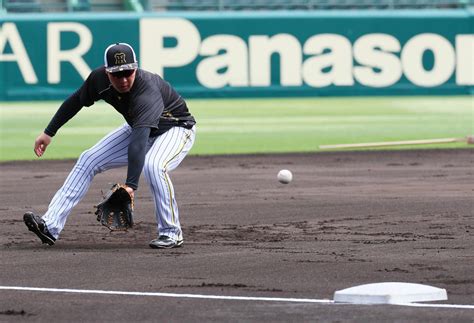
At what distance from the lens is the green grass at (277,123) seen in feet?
65.8

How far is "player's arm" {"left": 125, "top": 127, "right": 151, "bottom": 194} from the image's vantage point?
8984 millimetres

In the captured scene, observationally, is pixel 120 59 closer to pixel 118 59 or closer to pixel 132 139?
pixel 118 59

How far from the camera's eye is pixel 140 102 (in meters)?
9.16

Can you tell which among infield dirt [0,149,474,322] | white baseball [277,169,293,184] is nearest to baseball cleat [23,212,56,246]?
infield dirt [0,149,474,322]

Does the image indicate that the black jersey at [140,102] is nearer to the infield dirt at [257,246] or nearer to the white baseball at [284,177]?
the infield dirt at [257,246]

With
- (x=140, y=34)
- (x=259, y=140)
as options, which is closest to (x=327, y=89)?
(x=140, y=34)

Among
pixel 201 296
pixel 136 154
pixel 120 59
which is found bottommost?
pixel 201 296

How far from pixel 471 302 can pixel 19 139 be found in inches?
602

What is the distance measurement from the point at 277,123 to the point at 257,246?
14217mm

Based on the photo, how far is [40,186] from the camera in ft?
47.9

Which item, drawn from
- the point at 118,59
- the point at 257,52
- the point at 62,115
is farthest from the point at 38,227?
the point at 257,52

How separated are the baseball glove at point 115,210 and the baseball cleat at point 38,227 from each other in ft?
1.57

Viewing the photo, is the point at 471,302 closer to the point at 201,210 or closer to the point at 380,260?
the point at 380,260

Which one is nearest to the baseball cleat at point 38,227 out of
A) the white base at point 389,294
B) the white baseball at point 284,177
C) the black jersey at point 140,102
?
the black jersey at point 140,102
